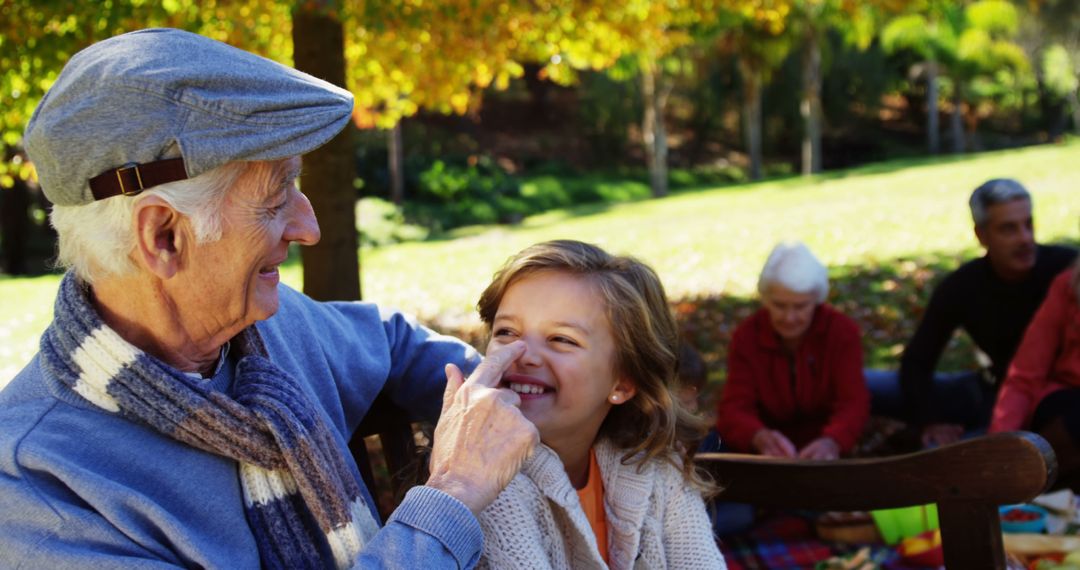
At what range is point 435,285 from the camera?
13.2 meters

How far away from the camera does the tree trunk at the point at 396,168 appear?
79.4 feet

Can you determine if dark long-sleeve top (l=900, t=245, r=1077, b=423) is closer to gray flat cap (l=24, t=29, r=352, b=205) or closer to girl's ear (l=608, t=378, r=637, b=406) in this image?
girl's ear (l=608, t=378, r=637, b=406)

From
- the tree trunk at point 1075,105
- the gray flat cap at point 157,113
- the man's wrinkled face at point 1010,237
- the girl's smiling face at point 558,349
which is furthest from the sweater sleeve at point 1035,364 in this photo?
the tree trunk at point 1075,105

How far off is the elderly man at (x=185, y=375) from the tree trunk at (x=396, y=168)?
22.1 m

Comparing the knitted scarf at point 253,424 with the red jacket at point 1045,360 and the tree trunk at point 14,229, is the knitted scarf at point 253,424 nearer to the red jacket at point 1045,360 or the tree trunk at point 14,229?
the red jacket at point 1045,360

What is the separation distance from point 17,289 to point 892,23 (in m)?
29.0

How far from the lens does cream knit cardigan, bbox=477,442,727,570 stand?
2322mm

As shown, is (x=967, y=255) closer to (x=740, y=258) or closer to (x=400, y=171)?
(x=740, y=258)

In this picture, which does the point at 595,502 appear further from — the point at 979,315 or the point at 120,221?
the point at 979,315

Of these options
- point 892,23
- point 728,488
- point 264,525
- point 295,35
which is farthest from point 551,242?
point 892,23

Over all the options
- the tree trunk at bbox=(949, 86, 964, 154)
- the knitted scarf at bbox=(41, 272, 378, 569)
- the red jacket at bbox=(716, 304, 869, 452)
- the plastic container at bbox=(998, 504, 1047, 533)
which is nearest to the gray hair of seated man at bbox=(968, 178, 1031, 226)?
the red jacket at bbox=(716, 304, 869, 452)

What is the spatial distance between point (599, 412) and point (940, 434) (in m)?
3.32

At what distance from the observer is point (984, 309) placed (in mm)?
5453

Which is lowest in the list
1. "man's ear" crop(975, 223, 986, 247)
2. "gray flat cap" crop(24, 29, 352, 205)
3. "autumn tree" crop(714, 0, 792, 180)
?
"man's ear" crop(975, 223, 986, 247)
